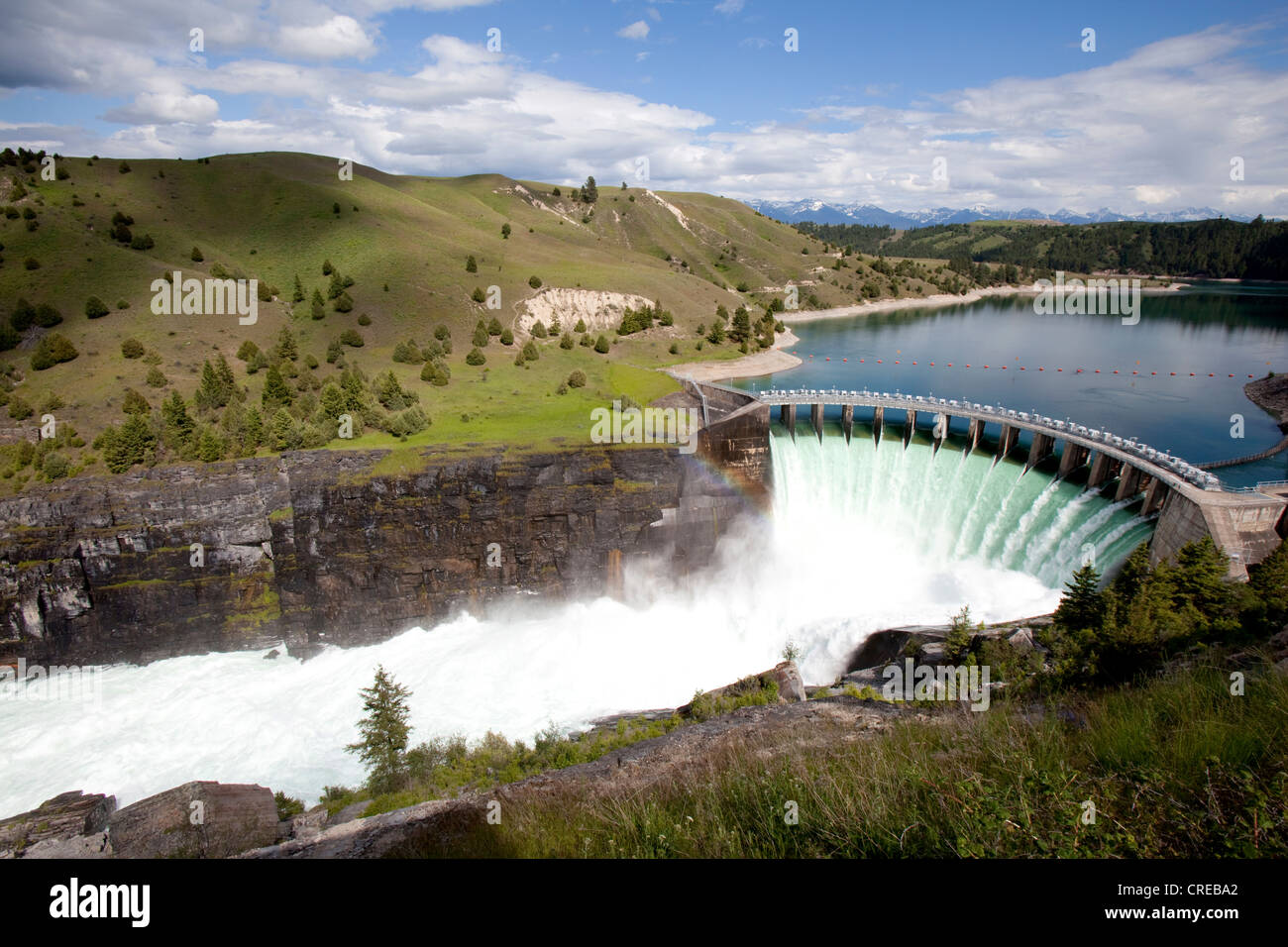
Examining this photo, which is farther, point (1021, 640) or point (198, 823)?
point (1021, 640)

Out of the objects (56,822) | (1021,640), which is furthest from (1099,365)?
(56,822)

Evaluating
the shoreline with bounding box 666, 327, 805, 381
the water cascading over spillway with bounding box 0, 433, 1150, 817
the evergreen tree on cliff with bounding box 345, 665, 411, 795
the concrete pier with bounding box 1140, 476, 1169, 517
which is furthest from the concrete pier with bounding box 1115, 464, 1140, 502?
the shoreline with bounding box 666, 327, 805, 381

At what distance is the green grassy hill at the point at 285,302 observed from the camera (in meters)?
35.9

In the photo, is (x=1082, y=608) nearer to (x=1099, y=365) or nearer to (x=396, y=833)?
(x=396, y=833)

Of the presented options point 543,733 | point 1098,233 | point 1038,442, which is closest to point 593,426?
point 543,733

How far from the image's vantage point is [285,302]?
57688mm

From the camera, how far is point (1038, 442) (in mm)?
36875

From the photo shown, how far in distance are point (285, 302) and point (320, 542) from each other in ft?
119

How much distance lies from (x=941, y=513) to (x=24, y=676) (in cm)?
4831

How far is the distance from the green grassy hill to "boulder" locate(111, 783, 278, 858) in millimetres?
18396

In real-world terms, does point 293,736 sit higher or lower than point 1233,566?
lower

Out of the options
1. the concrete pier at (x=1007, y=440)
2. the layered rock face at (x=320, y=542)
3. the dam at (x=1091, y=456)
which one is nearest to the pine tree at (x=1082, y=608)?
the dam at (x=1091, y=456)
